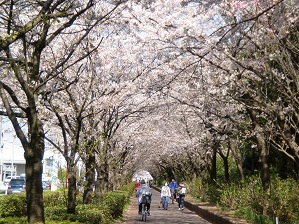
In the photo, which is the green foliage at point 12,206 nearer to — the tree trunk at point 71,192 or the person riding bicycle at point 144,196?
the person riding bicycle at point 144,196

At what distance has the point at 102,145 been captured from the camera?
1991 cm

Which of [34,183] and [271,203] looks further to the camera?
[271,203]

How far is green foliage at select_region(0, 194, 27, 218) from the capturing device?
59.0 ft

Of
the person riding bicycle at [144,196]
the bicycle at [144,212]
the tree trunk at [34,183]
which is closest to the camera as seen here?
the tree trunk at [34,183]

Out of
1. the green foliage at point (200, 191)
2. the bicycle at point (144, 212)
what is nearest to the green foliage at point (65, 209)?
the bicycle at point (144, 212)

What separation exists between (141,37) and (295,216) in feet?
19.9

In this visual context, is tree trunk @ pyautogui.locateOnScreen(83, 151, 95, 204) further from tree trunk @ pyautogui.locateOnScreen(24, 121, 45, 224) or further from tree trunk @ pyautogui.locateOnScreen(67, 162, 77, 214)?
tree trunk @ pyautogui.locateOnScreen(24, 121, 45, 224)

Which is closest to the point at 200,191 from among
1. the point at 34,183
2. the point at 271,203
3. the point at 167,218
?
the point at 167,218

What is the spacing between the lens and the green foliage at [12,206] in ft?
59.0

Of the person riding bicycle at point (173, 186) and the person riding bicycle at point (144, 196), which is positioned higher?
the person riding bicycle at point (173, 186)

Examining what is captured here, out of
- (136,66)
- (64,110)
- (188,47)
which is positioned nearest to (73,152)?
(64,110)

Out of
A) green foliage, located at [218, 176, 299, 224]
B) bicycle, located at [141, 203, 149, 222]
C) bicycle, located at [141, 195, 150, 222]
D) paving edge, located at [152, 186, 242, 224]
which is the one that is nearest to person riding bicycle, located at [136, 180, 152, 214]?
bicycle, located at [141, 195, 150, 222]

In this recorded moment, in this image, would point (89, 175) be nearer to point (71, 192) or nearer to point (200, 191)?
point (71, 192)

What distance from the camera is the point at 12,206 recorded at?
60.3 ft
